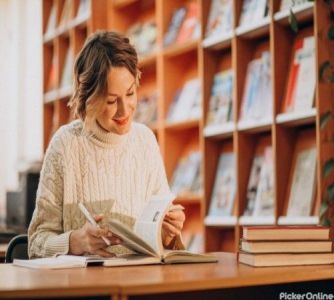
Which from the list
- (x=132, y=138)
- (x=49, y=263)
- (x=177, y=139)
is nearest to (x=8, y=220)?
(x=177, y=139)

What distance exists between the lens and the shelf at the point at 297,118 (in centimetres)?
334

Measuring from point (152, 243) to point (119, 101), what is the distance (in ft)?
1.66

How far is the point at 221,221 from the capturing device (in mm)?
3973

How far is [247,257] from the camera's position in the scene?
2.19 m

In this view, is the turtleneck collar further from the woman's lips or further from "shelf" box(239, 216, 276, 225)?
"shelf" box(239, 216, 276, 225)

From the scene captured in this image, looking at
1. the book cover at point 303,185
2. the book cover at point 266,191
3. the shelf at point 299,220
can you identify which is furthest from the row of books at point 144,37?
the shelf at point 299,220

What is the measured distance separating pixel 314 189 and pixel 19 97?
4.20 metres

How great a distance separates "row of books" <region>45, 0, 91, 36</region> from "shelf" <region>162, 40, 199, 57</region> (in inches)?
39.1

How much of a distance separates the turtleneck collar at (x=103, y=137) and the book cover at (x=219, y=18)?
155cm

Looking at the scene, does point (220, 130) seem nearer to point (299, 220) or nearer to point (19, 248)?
point (299, 220)

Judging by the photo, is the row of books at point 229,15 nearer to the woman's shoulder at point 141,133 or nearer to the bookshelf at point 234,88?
the bookshelf at point 234,88

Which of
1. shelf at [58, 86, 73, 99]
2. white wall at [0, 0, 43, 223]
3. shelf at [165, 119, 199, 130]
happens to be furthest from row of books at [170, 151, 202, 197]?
white wall at [0, 0, 43, 223]

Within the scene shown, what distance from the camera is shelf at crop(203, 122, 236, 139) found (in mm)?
3922

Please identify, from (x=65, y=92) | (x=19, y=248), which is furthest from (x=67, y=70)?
(x=19, y=248)
